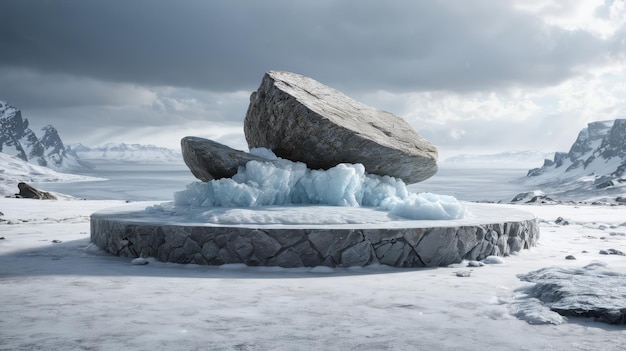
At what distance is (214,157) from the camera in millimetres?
9359

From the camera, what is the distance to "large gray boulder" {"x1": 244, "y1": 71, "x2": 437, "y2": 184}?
9.77m

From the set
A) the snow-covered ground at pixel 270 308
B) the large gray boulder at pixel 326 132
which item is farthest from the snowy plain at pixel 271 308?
the large gray boulder at pixel 326 132

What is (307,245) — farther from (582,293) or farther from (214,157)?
(582,293)

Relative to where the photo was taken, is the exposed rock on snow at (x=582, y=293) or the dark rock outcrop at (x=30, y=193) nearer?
the exposed rock on snow at (x=582, y=293)

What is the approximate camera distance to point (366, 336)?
157 inches

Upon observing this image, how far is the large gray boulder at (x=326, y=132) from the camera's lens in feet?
32.1

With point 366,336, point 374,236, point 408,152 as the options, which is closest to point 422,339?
point 366,336

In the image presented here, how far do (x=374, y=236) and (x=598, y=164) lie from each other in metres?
199

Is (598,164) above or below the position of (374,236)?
above

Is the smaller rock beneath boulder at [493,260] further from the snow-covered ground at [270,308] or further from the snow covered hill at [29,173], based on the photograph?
the snow covered hill at [29,173]

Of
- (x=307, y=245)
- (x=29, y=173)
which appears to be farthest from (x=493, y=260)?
(x=29, y=173)

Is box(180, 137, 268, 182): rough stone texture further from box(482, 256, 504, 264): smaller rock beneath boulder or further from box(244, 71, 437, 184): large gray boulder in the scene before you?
box(482, 256, 504, 264): smaller rock beneath boulder

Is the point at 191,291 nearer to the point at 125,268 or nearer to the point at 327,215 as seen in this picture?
the point at 125,268

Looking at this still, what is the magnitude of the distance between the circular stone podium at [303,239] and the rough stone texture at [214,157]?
1.20m
